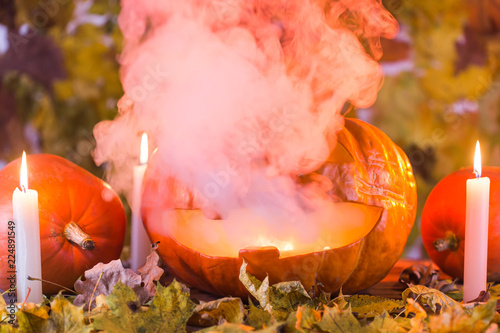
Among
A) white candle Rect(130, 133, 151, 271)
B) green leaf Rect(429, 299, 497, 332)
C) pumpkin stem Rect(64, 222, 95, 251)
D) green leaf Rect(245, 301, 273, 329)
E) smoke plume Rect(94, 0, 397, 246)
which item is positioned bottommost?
white candle Rect(130, 133, 151, 271)

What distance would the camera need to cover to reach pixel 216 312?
27.2 inches

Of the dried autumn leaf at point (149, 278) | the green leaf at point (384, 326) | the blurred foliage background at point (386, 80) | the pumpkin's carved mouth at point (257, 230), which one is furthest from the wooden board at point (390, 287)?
the blurred foliage background at point (386, 80)

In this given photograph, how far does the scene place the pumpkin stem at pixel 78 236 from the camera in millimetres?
841

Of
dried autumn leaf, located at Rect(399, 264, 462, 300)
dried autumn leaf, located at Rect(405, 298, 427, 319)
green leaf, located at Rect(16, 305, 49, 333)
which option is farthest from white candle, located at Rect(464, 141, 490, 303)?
green leaf, located at Rect(16, 305, 49, 333)

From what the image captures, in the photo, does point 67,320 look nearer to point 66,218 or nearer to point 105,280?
point 105,280

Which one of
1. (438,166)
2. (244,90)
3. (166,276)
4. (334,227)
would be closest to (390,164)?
(334,227)

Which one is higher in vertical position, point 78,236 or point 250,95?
point 250,95

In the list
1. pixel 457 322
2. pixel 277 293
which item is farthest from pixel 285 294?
pixel 457 322

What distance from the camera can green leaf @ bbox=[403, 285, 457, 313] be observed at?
718 mm

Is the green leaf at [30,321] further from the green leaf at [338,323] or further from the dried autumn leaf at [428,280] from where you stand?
the dried autumn leaf at [428,280]

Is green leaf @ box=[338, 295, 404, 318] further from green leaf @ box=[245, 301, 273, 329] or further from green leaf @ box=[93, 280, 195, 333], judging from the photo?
green leaf @ box=[93, 280, 195, 333]

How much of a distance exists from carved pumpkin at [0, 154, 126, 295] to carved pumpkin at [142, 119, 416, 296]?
3.7 inches

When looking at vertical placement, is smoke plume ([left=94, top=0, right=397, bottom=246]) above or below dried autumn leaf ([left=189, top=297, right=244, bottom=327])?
above

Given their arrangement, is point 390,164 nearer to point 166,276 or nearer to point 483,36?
point 166,276
